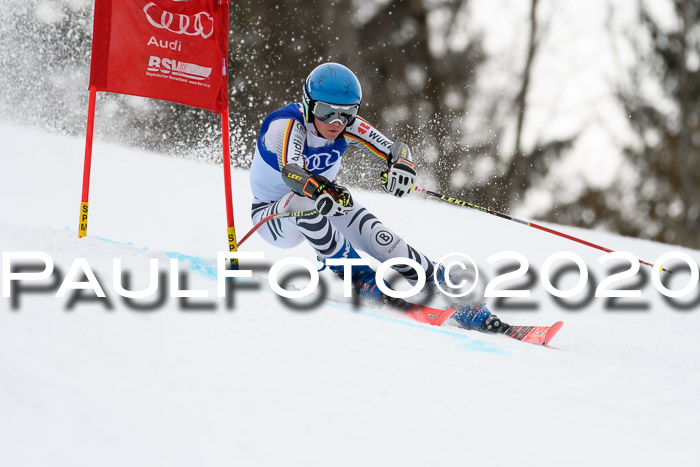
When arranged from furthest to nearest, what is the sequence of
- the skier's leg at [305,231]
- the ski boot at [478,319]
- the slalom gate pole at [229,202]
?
the slalom gate pole at [229,202]
the skier's leg at [305,231]
the ski boot at [478,319]

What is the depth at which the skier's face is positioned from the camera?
3.32 m

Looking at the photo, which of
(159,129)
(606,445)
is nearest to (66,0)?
(159,129)

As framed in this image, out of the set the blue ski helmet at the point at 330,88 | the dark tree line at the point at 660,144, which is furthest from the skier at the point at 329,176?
the dark tree line at the point at 660,144

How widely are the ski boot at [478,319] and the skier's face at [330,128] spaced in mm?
1011

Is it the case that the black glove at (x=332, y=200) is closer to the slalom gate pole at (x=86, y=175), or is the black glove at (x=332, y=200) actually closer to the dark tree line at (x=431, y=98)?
the slalom gate pole at (x=86, y=175)

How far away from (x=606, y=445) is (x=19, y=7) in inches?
396

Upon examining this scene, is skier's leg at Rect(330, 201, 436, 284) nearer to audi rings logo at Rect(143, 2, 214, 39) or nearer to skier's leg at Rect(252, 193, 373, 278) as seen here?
skier's leg at Rect(252, 193, 373, 278)

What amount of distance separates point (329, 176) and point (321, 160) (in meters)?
0.17

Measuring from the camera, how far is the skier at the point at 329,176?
3.23m

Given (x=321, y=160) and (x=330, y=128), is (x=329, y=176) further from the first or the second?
(x=330, y=128)

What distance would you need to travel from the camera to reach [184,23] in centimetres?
346

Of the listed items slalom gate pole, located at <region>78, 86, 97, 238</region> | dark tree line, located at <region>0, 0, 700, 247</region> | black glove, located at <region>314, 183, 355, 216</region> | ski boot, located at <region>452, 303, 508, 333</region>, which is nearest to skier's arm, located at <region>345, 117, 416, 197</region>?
black glove, located at <region>314, 183, 355, 216</region>

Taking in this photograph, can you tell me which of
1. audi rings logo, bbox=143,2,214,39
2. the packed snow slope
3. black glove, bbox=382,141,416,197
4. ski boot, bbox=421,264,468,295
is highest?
audi rings logo, bbox=143,2,214,39

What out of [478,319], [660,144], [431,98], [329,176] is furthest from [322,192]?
[660,144]
